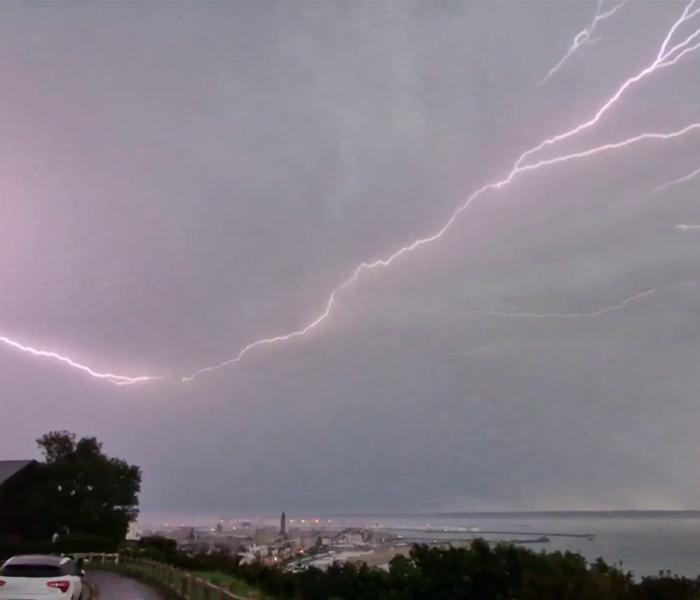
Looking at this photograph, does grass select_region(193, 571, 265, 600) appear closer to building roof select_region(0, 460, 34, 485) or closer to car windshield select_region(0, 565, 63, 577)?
car windshield select_region(0, 565, 63, 577)

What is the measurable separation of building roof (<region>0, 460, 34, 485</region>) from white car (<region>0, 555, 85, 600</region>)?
41.1 metres

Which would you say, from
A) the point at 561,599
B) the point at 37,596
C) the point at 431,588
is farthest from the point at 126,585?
the point at 561,599

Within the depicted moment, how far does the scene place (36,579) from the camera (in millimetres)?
15672

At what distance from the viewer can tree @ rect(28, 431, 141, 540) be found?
178 feet

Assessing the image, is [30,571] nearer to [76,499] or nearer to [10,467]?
[76,499]

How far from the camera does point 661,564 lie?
3644 centimetres

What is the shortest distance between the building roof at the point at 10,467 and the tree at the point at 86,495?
1.31 meters

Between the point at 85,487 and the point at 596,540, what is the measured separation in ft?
115

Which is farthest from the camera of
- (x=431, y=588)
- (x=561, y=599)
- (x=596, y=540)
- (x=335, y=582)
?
(x=596, y=540)

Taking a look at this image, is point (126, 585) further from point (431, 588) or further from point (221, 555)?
point (221, 555)

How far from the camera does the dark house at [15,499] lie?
53.9 meters

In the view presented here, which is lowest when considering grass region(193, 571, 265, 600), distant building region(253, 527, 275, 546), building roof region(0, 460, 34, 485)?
grass region(193, 571, 265, 600)

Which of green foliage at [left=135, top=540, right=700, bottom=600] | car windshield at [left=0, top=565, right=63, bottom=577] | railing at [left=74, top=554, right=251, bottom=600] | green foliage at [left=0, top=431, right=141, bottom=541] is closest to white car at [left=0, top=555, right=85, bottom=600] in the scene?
car windshield at [left=0, top=565, right=63, bottom=577]

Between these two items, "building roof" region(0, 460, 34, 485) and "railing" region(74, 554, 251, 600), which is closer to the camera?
"railing" region(74, 554, 251, 600)
